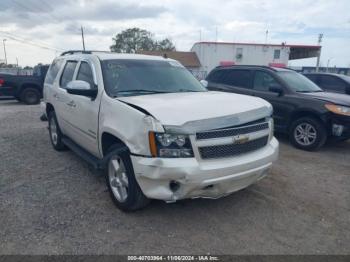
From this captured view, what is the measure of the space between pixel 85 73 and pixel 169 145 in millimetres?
2236

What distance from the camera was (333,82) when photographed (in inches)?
369

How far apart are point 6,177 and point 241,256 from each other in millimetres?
3748

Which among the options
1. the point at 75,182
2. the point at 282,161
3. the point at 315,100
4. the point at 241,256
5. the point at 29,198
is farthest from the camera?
the point at 315,100

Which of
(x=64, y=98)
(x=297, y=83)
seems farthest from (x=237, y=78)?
(x=64, y=98)

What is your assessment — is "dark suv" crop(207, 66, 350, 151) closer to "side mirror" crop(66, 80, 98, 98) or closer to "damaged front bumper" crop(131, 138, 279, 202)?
"damaged front bumper" crop(131, 138, 279, 202)

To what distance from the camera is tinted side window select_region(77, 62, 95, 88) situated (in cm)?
401

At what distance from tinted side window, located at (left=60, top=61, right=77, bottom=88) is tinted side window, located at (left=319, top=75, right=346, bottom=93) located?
27.1ft

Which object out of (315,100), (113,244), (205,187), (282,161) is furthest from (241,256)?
(315,100)

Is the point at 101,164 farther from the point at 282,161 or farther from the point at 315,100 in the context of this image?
the point at 315,100

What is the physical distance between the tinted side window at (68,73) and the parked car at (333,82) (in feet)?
27.0

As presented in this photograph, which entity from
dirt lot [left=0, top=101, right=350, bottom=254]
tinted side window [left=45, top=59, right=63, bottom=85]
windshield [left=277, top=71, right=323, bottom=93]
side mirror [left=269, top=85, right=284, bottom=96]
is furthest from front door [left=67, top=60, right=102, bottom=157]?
windshield [left=277, top=71, right=323, bottom=93]

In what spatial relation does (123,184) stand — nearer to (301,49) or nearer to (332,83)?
(332,83)

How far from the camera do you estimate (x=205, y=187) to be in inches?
110

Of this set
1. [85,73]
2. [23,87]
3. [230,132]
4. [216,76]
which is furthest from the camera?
[23,87]
